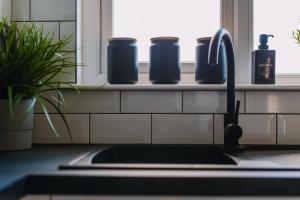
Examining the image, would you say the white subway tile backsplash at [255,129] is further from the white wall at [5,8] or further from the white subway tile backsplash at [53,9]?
the white wall at [5,8]

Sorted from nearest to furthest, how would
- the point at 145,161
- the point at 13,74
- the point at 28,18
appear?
the point at 13,74, the point at 145,161, the point at 28,18

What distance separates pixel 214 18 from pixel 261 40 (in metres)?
0.25

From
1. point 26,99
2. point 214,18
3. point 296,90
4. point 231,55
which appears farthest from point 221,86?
point 26,99

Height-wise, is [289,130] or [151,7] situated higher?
[151,7]

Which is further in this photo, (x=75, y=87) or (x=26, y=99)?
(x=75, y=87)

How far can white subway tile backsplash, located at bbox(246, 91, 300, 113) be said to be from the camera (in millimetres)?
1233

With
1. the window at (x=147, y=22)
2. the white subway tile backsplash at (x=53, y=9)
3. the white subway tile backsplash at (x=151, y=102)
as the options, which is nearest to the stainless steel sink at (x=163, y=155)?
the white subway tile backsplash at (x=151, y=102)

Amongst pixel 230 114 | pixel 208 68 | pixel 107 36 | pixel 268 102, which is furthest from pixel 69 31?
pixel 268 102

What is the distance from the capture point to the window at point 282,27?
4.67 ft

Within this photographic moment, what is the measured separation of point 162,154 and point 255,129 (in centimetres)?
32

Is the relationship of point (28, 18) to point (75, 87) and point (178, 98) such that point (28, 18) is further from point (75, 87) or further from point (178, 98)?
point (178, 98)

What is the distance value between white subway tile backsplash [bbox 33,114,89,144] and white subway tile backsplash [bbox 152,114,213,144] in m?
0.23

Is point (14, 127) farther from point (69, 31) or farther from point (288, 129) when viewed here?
point (288, 129)

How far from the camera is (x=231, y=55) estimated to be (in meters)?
1.12
